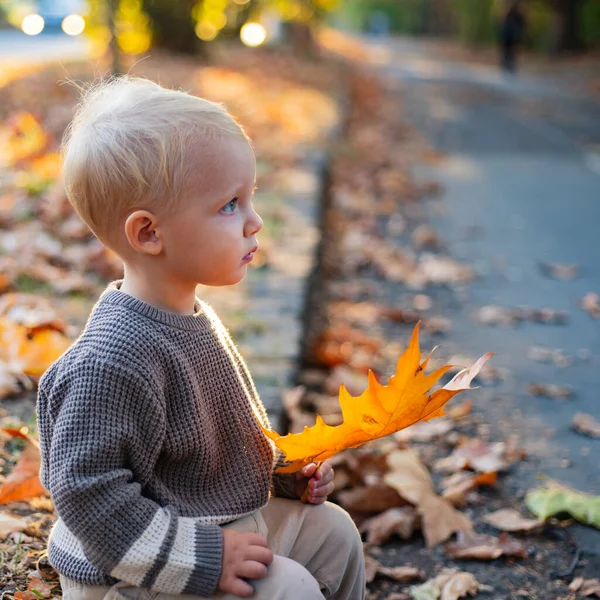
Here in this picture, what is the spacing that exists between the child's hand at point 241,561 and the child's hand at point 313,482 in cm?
27

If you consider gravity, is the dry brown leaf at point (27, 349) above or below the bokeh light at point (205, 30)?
above

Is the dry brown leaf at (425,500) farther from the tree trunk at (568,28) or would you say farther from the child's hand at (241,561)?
the tree trunk at (568,28)

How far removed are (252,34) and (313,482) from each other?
16.8 metres

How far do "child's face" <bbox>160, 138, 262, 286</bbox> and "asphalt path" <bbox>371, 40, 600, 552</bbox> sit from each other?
4.84 ft

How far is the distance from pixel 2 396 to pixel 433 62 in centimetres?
2501

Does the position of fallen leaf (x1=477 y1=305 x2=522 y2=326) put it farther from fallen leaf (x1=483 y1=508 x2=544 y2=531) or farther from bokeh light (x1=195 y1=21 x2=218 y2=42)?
bokeh light (x1=195 y1=21 x2=218 y2=42)

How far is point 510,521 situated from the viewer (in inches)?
103

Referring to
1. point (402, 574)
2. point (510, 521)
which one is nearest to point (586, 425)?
point (510, 521)

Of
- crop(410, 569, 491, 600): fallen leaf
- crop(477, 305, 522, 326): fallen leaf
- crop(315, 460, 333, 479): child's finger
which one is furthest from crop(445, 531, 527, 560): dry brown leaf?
crop(477, 305, 522, 326): fallen leaf

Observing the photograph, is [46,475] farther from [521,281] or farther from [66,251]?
[521,281]

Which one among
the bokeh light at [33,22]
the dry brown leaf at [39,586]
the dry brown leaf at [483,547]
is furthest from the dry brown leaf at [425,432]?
the bokeh light at [33,22]

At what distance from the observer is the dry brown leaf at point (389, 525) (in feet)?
8.29

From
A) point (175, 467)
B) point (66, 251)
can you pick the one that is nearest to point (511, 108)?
point (66, 251)

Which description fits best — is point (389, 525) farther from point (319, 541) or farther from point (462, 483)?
point (319, 541)
